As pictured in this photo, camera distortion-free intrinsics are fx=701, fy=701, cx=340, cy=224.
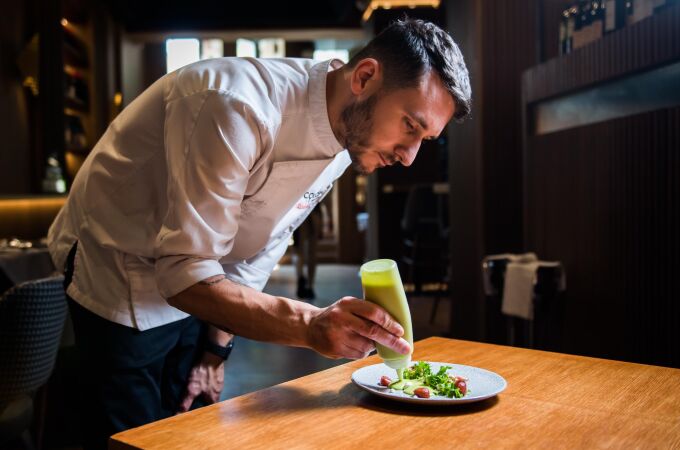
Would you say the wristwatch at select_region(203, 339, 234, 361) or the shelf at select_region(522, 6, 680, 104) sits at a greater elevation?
the shelf at select_region(522, 6, 680, 104)

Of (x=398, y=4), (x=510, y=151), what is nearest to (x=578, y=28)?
(x=510, y=151)

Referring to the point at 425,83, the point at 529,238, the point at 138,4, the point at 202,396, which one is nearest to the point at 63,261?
the point at 202,396

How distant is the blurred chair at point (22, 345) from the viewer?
2059mm

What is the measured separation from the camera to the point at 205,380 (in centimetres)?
160

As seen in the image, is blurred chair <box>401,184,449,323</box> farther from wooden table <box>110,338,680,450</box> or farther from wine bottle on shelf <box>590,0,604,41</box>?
wooden table <box>110,338,680,450</box>

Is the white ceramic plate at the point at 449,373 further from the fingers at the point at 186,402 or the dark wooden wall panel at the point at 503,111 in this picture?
the dark wooden wall panel at the point at 503,111

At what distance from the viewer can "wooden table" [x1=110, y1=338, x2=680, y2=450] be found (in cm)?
95

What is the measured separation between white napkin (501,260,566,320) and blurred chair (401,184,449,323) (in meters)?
2.45

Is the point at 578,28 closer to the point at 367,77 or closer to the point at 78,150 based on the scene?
the point at 367,77

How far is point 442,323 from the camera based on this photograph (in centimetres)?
590


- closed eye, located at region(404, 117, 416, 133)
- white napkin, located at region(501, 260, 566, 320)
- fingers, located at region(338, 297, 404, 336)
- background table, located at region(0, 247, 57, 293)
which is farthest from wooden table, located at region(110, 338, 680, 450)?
background table, located at region(0, 247, 57, 293)

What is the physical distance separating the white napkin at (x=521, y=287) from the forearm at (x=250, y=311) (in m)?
2.36

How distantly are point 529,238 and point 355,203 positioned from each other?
8.27 m

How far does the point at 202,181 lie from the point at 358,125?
14.0 inches
